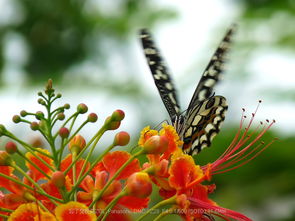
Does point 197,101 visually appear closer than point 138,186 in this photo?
No

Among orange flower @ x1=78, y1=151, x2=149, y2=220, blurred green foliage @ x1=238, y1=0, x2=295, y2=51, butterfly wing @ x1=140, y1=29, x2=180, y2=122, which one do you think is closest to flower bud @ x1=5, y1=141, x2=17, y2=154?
orange flower @ x1=78, y1=151, x2=149, y2=220

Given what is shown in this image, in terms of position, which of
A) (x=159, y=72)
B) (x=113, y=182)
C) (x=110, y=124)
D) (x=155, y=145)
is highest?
(x=159, y=72)

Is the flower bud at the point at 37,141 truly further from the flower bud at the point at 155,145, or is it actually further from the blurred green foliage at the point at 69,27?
the blurred green foliage at the point at 69,27

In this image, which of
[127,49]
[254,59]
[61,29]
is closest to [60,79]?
[127,49]

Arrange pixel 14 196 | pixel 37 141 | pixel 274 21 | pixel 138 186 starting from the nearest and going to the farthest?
pixel 138 186, pixel 14 196, pixel 37 141, pixel 274 21

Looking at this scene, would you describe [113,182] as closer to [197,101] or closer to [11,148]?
[11,148]

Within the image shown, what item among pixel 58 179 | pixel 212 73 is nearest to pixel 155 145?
pixel 58 179

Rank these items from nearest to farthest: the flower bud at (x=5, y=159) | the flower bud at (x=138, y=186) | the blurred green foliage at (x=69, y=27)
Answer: the flower bud at (x=138, y=186)
the flower bud at (x=5, y=159)
the blurred green foliage at (x=69, y=27)

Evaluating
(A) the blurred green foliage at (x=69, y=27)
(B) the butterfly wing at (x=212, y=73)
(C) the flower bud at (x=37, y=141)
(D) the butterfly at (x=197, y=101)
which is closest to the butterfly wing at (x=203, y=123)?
(D) the butterfly at (x=197, y=101)
